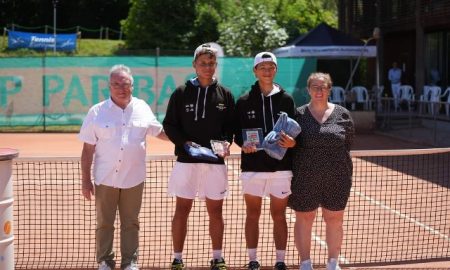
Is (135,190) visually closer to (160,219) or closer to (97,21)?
(160,219)

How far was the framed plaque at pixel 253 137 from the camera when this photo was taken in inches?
221

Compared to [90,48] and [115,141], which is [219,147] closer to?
[115,141]

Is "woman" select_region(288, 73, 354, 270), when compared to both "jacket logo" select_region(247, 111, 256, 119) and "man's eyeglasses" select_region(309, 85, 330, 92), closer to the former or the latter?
"man's eyeglasses" select_region(309, 85, 330, 92)

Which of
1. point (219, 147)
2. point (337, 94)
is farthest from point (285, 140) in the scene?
point (337, 94)

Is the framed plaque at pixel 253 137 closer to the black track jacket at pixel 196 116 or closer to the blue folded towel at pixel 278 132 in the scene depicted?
the blue folded towel at pixel 278 132

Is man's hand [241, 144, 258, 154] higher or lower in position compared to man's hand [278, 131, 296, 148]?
lower

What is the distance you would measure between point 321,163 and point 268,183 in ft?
1.55

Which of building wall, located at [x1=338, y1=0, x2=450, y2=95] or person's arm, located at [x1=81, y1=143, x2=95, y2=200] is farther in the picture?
building wall, located at [x1=338, y1=0, x2=450, y2=95]

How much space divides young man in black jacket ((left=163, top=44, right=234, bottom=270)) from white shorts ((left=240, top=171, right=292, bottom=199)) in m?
0.21

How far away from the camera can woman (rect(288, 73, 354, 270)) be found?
5656mm

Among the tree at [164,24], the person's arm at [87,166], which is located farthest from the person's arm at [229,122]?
the tree at [164,24]

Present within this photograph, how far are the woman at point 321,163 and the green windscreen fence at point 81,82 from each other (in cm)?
1629

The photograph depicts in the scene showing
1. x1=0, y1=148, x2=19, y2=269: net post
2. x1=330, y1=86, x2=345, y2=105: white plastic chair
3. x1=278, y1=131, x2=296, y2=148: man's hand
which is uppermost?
x1=330, y1=86, x2=345, y2=105: white plastic chair

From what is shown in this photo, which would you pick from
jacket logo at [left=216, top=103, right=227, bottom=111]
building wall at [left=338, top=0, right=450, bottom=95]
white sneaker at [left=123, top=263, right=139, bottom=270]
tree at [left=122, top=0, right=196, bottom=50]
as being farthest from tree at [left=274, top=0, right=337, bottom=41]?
white sneaker at [left=123, top=263, right=139, bottom=270]
